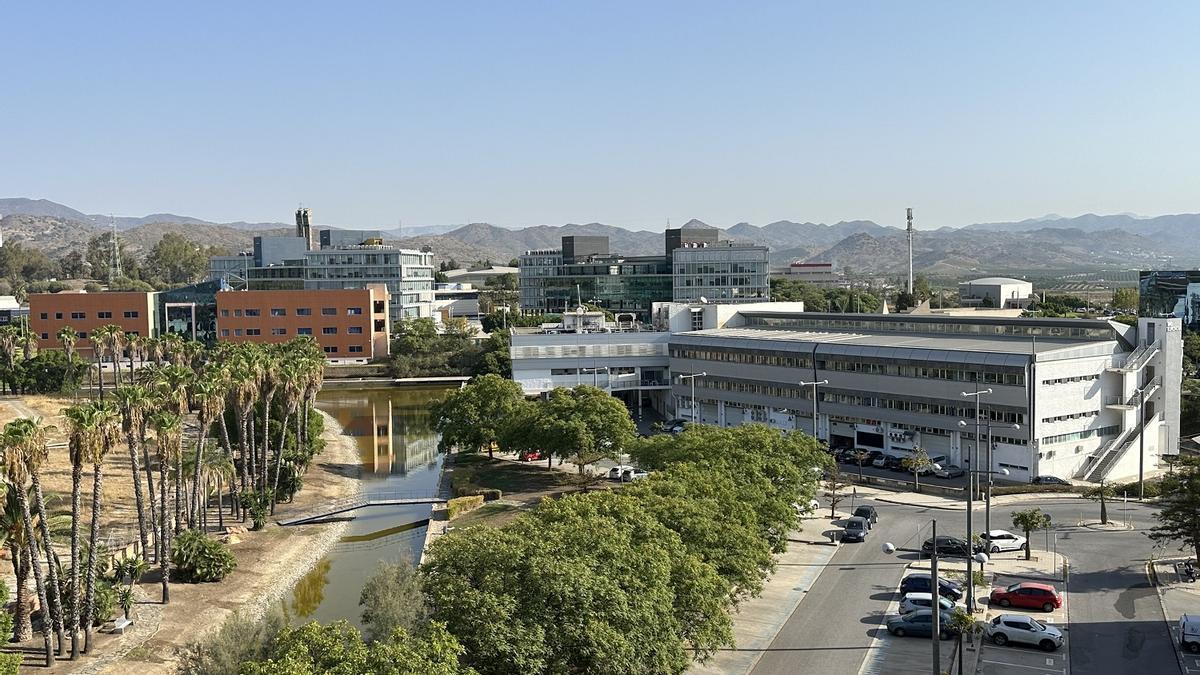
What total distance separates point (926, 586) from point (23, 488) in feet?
94.3

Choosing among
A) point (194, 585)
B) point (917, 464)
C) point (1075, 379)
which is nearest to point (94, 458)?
point (194, 585)

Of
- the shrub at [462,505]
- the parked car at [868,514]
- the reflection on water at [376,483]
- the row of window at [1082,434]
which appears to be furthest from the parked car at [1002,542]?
the shrub at [462,505]

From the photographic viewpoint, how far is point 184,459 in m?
44.1

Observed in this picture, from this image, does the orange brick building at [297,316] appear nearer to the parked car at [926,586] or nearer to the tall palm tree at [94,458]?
the tall palm tree at [94,458]

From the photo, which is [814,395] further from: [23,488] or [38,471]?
[23,488]

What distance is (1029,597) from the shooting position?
3262 centimetres

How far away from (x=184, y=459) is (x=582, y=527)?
2586 centimetres

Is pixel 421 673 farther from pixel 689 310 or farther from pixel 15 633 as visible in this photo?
pixel 689 310

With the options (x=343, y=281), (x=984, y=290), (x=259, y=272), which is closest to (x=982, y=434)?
(x=343, y=281)

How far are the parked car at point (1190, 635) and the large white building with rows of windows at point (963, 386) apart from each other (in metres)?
18.2

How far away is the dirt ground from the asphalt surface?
1951cm

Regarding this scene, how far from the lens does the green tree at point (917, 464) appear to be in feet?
172

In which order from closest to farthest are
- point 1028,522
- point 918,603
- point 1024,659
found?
point 1024,659 < point 918,603 < point 1028,522

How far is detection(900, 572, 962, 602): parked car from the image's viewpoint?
33562 millimetres
